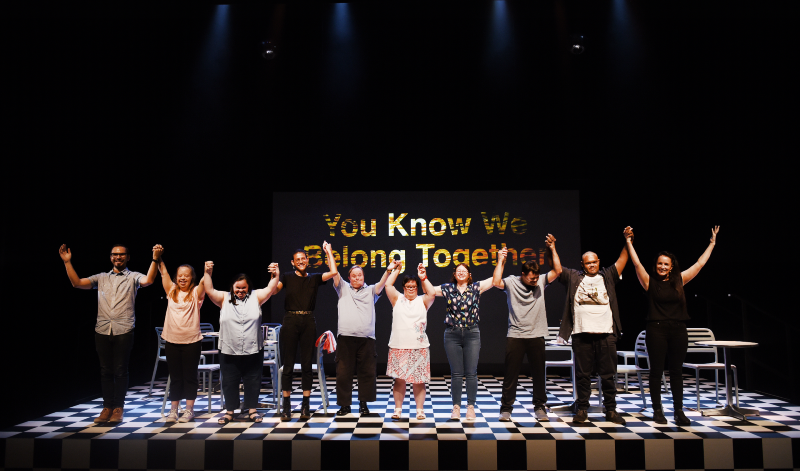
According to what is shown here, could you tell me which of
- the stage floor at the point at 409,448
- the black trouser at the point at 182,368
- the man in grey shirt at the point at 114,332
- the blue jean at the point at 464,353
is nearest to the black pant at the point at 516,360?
the blue jean at the point at 464,353

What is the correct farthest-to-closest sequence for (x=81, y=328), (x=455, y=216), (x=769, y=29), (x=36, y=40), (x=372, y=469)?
1. (x=455, y=216)
2. (x=81, y=328)
3. (x=769, y=29)
4. (x=36, y=40)
5. (x=372, y=469)

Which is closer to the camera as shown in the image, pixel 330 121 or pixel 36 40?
pixel 36 40

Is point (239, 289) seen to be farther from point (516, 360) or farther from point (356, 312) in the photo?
point (516, 360)

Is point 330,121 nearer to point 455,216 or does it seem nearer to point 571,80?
point 455,216

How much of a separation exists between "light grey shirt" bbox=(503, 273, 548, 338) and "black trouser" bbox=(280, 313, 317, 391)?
163cm

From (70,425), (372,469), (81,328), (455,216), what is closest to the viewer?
(372,469)

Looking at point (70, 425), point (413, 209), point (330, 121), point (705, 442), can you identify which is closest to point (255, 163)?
point (330, 121)

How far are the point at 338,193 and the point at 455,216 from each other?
1.69 meters

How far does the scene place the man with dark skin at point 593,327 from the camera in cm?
422

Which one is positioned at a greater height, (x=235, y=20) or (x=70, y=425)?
(x=235, y=20)

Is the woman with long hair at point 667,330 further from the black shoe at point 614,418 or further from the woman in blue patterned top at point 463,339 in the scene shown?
the woman in blue patterned top at point 463,339


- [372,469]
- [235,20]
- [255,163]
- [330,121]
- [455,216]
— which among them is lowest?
[372,469]

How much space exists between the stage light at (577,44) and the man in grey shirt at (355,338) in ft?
11.6

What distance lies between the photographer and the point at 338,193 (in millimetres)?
7617
